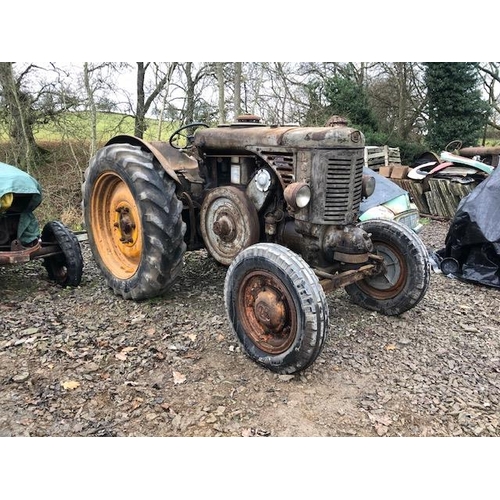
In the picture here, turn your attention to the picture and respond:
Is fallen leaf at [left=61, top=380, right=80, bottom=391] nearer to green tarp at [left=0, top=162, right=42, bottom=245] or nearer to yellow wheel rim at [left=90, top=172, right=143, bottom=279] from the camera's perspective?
yellow wheel rim at [left=90, top=172, right=143, bottom=279]

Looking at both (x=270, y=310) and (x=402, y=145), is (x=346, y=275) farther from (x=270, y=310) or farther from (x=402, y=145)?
(x=402, y=145)

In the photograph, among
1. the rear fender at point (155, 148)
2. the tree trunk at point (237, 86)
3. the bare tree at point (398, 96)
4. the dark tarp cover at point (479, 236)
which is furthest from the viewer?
the bare tree at point (398, 96)

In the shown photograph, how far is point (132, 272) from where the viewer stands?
431 centimetres

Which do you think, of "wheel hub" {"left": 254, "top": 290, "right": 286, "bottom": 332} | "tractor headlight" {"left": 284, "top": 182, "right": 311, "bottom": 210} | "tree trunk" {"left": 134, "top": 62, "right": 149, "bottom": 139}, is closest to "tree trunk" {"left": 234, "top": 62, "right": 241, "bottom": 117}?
"tree trunk" {"left": 134, "top": 62, "right": 149, "bottom": 139}

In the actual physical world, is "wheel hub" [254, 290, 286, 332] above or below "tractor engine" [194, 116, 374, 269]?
below

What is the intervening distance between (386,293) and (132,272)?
2402 millimetres

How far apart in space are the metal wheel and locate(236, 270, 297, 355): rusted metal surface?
2.17 ft

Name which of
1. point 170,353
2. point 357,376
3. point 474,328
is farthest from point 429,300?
point 170,353

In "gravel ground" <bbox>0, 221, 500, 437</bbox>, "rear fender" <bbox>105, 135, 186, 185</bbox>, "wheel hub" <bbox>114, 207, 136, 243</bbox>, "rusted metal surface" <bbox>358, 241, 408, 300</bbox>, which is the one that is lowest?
"gravel ground" <bbox>0, 221, 500, 437</bbox>

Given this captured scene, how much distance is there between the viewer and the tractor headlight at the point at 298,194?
124 inches

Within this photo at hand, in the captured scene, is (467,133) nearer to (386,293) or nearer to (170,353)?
(386,293)

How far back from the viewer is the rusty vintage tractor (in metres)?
2.92

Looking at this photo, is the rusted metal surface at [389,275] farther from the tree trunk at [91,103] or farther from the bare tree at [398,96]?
the bare tree at [398,96]

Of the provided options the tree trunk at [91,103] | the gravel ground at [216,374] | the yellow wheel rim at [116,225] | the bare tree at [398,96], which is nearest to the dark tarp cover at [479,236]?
the gravel ground at [216,374]
